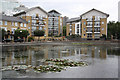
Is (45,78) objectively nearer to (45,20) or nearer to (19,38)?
(19,38)

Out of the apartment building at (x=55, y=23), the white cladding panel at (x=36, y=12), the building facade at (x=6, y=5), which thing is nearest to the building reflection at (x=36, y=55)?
the building facade at (x=6, y=5)

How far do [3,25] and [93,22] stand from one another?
152 ft

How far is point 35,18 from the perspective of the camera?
75438 mm

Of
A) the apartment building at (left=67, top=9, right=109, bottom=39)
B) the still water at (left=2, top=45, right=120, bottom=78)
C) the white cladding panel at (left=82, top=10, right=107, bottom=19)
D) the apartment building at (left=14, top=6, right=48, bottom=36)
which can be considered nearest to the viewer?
the still water at (left=2, top=45, right=120, bottom=78)

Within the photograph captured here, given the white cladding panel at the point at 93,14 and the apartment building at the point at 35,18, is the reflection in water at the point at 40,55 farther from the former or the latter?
the white cladding panel at the point at 93,14

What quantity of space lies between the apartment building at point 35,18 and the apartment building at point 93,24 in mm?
20657

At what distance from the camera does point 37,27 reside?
7769 cm

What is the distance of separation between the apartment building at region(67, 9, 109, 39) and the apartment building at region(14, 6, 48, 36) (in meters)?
20.7

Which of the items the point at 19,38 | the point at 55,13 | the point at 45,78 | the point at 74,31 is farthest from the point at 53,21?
the point at 45,78

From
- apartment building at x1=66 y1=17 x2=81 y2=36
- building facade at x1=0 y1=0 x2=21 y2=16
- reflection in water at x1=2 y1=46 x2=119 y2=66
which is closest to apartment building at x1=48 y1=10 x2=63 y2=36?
apartment building at x1=66 y1=17 x2=81 y2=36

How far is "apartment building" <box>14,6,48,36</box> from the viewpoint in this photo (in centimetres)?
7369

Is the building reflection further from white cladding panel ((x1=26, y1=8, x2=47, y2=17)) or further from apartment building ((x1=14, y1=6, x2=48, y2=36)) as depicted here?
white cladding panel ((x1=26, y1=8, x2=47, y2=17))

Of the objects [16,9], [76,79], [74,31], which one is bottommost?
[76,79]

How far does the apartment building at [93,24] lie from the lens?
79.4m
